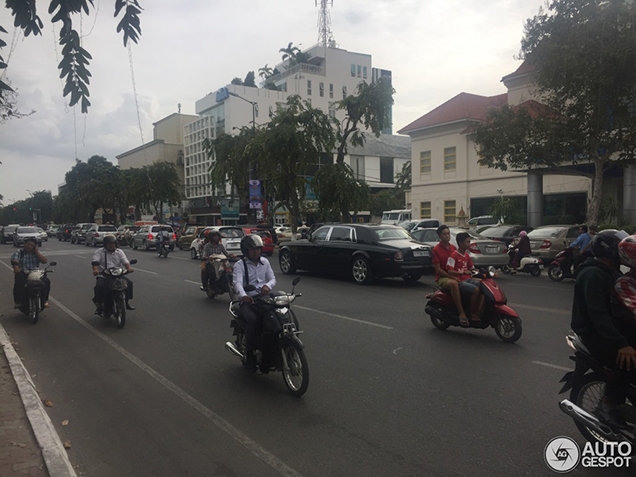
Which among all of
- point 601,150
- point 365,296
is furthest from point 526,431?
point 601,150

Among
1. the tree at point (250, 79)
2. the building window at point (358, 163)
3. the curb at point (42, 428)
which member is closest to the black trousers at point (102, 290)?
the curb at point (42, 428)

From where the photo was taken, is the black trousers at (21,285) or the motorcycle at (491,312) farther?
the black trousers at (21,285)

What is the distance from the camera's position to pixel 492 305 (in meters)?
7.57

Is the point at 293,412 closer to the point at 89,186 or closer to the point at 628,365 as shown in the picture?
the point at 628,365

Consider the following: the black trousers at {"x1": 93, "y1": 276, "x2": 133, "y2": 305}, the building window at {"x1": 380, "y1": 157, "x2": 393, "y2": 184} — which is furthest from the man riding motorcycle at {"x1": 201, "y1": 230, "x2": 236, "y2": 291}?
the building window at {"x1": 380, "y1": 157, "x2": 393, "y2": 184}

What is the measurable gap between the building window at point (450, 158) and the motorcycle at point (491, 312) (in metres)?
32.4

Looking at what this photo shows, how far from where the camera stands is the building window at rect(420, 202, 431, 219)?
135ft

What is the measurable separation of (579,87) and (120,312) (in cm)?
1652

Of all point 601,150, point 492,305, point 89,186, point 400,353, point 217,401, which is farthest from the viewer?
point 89,186

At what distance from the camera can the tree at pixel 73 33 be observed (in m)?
4.14

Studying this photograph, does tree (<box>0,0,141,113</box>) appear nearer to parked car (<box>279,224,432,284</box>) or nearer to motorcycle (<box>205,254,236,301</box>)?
motorcycle (<box>205,254,236,301</box>)

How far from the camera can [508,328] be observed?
7.57m

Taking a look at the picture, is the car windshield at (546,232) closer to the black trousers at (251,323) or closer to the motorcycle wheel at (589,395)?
the black trousers at (251,323)

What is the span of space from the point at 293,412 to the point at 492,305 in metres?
3.78
